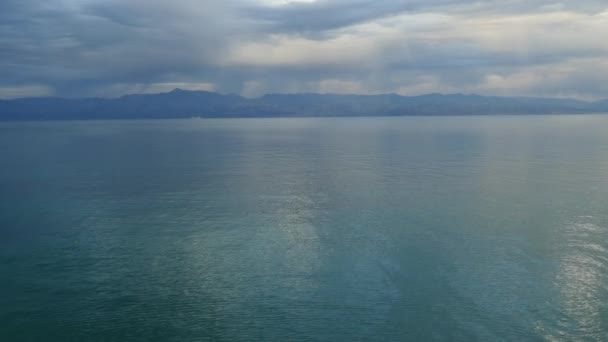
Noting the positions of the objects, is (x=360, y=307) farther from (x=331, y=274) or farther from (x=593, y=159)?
(x=593, y=159)

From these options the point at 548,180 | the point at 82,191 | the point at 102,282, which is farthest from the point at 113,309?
the point at 548,180

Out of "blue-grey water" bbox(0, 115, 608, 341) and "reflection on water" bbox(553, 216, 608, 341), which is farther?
"blue-grey water" bbox(0, 115, 608, 341)

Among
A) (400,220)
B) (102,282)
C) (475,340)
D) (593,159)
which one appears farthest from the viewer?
(593,159)

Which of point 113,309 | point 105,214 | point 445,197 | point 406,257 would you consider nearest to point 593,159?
point 445,197

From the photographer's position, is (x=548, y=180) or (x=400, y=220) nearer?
(x=400, y=220)

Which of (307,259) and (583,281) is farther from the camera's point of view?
(307,259)

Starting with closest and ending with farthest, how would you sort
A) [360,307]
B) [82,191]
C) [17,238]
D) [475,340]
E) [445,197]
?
[475,340]
[360,307]
[17,238]
[445,197]
[82,191]

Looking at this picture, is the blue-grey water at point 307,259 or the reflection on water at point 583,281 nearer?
the reflection on water at point 583,281

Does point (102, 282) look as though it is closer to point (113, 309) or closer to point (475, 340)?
point (113, 309)
